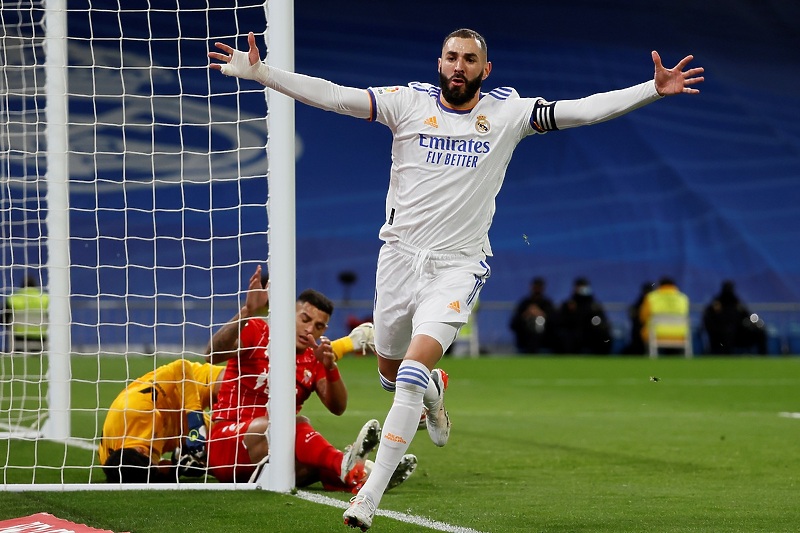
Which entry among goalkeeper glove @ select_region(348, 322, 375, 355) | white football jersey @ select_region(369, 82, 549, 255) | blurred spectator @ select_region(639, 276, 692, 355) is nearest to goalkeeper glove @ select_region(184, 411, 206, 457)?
goalkeeper glove @ select_region(348, 322, 375, 355)

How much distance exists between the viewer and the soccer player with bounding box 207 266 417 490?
6730 millimetres

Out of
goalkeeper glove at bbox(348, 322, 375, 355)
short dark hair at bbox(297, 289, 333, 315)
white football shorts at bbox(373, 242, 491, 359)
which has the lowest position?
goalkeeper glove at bbox(348, 322, 375, 355)

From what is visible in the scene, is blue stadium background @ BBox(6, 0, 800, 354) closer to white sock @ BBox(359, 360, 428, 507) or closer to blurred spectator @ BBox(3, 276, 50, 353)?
blurred spectator @ BBox(3, 276, 50, 353)

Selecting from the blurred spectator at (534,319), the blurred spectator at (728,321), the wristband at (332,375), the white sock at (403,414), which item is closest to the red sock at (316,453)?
the wristband at (332,375)

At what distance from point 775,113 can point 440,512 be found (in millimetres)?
24666

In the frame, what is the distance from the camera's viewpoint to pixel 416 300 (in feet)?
19.2

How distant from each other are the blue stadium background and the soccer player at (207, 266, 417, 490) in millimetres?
18461

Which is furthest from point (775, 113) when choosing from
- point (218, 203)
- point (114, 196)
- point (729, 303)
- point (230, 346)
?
point (230, 346)

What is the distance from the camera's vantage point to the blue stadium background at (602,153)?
26.5m

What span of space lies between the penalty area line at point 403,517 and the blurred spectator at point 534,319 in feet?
53.7

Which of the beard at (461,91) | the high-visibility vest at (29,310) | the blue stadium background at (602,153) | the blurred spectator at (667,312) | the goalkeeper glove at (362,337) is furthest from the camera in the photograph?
the blue stadium background at (602,153)

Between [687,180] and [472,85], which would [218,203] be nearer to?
[687,180]

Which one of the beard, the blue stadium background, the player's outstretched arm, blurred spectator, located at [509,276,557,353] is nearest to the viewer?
the player's outstretched arm

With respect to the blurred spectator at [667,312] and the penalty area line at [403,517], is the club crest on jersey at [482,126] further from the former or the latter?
the blurred spectator at [667,312]
